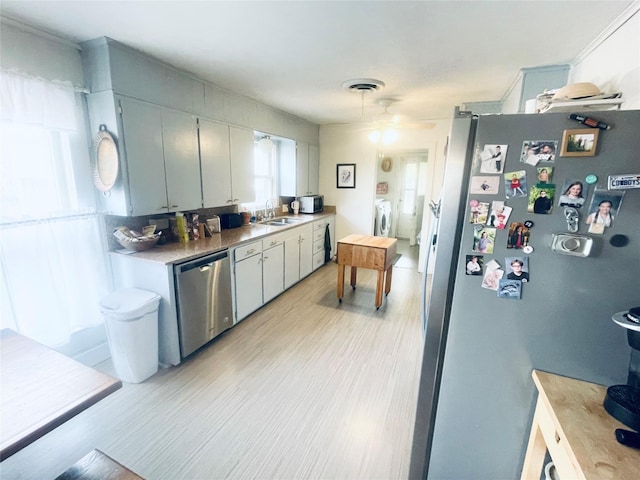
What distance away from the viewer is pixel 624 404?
922 mm

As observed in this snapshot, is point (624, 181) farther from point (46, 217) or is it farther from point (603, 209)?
point (46, 217)

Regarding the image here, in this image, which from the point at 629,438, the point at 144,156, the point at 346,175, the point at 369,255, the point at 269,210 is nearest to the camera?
the point at 629,438

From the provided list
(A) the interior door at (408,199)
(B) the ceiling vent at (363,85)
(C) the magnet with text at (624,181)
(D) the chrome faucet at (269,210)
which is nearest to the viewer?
(C) the magnet with text at (624,181)

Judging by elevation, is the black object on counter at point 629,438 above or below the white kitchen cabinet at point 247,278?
above

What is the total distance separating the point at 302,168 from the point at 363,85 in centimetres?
206

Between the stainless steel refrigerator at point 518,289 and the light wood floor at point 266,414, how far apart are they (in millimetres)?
613

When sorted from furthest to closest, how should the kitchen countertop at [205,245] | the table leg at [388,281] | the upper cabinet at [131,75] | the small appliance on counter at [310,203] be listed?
the small appliance on counter at [310,203] → the table leg at [388,281] → the kitchen countertop at [205,245] → the upper cabinet at [131,75]

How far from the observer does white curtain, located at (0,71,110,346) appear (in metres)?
1.88

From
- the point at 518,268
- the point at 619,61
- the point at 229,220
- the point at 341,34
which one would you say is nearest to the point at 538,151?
the point at 518,268

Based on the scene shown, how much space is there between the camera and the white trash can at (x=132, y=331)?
6.87 ft

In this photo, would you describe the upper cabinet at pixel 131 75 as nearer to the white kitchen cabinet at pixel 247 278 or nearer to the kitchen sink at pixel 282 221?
the white kitchen cabinet at pixel 247 278

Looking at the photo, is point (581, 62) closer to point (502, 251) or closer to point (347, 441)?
point (502, 251)

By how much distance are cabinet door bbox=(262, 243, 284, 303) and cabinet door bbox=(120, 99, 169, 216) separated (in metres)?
1.25

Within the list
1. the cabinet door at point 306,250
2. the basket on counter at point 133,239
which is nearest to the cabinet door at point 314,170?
the cabinet door at point 306,250
